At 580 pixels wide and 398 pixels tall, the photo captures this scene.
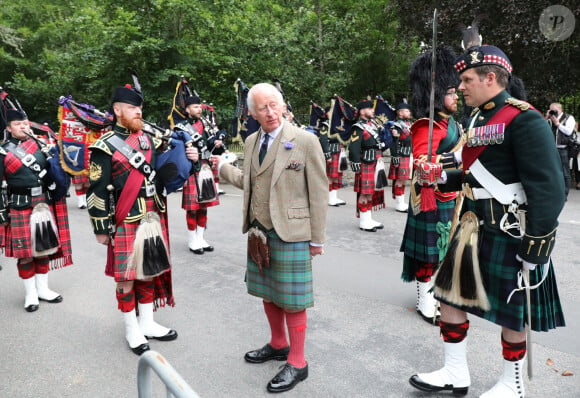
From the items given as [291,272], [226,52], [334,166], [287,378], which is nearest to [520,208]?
[291,272]

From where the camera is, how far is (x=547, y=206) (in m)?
→ 2.32

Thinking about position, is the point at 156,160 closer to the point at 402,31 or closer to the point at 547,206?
the point at 547,206

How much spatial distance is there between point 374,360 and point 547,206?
165 centimetres

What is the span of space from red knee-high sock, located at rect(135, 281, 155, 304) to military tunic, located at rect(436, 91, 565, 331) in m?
2.30

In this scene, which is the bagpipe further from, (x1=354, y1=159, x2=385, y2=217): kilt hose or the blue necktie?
(x1=354, y1=159, x2=385, y2=217): kilt hose

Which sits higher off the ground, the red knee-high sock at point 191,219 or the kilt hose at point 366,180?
the kilt hose at point 366,180

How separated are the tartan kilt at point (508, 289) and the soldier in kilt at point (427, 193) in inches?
35.9

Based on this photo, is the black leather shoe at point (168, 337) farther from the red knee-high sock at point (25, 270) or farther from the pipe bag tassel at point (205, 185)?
the pipe bag tassel at point (205, 185)

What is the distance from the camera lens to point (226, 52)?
16172 millimetres

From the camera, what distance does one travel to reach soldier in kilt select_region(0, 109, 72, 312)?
4.32 m

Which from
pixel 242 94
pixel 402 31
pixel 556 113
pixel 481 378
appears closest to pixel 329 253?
pixel 242 94

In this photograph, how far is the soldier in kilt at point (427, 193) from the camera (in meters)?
3.63

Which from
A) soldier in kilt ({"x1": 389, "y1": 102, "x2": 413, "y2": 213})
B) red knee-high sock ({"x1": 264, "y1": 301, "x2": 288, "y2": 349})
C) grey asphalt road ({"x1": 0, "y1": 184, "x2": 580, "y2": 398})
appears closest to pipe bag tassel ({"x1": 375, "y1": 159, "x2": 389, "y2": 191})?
soldier in kilt ({"x1": 389, "y1": 102, "x2": 413, "y2": 213})

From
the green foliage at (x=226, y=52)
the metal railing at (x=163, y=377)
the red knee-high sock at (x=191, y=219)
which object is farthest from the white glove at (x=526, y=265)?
the green foliage at (x=226, y=52)
